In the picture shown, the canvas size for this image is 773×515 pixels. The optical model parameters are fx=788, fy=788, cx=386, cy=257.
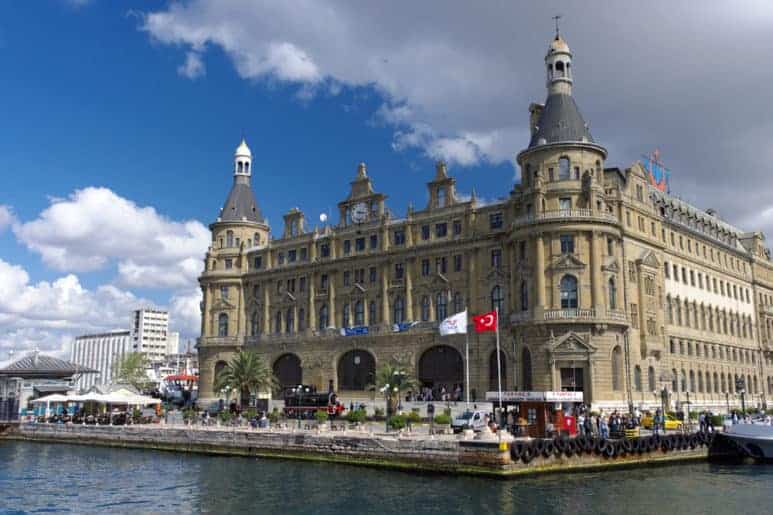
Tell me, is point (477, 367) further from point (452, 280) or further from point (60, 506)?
point (60, 506)

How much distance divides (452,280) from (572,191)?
58.0ft

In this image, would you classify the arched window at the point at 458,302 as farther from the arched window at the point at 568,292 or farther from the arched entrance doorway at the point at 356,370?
the arched window at the point at 568,292

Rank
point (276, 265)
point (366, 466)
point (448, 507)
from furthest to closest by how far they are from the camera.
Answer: point (276, 265), point (366, 466), point (448, 507)

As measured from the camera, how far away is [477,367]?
3270 inches

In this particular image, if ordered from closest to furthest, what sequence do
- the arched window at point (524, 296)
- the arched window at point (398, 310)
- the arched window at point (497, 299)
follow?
the arched window at point (524, 296), the arched window at point (497, 299), the arched window at point (398, 310)

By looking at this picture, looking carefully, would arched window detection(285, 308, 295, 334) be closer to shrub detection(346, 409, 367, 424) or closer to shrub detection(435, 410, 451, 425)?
shrub detection(346, 409, 367, 424)

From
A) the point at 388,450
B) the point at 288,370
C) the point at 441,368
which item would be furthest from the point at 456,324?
the point at 288,370

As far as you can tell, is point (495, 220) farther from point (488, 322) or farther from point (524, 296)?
point (488, 322)

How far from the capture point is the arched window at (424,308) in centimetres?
8969

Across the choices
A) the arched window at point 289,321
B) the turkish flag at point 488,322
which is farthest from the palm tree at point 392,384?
the arched window at point 289,321

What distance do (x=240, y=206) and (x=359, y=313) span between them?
28826 mm

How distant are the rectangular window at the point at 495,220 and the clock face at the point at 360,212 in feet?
61.3

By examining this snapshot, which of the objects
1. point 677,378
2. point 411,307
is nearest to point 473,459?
point 411,307

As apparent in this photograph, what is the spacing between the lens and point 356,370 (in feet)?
312
